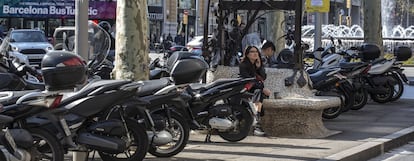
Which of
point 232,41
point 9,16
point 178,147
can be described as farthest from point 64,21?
point 178,147

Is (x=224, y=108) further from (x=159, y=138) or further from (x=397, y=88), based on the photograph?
(x=397, y=88)

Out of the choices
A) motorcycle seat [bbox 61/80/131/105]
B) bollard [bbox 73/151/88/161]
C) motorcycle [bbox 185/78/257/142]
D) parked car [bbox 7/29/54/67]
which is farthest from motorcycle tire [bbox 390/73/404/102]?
parked car [bbox 7/29/54/67]

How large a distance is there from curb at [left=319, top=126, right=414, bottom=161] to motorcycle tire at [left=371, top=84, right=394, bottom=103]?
3.83 meters

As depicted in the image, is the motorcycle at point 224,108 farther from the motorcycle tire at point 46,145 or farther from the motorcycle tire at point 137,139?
the motorcycle tire at point 46,145

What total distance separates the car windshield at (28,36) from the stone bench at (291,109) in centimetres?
2009

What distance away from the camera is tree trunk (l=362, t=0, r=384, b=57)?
19.8 meters

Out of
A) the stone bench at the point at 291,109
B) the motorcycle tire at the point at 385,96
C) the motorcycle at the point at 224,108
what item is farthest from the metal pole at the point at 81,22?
the motorcycle tire at the point at 385,96

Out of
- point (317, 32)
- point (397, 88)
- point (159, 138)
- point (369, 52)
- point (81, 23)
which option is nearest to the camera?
point (81, 23)

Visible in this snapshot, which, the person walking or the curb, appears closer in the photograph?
the curb

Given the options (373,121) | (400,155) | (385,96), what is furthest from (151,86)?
(385,96)

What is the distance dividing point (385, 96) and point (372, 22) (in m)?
4.60

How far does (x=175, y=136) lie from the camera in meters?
8.46

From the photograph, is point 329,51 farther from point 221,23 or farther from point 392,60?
point 221,23

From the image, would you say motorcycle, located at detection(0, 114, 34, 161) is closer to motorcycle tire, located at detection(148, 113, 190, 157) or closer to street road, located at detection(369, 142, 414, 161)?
motorcycle tire, located at detection(148, 113, 190, 157)
